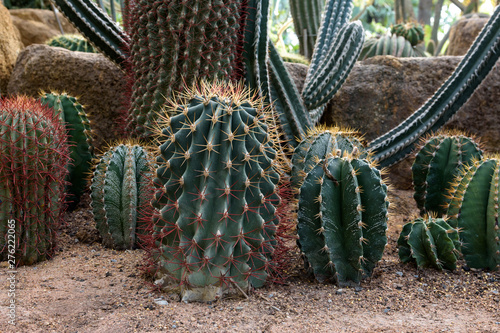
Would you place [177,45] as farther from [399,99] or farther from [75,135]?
[399,99]

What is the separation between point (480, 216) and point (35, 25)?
9940 millimetres

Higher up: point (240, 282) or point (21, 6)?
point (21, 6)

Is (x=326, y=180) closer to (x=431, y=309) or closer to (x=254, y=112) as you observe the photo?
(x=254, y=112)

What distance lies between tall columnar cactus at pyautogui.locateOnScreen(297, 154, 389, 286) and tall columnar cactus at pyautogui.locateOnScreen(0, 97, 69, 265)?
1445 millimetres

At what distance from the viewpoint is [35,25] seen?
9.86 metres

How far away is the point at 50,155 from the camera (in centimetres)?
260

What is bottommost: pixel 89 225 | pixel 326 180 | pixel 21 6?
pixel 89 225

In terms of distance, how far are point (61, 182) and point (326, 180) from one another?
1.58m

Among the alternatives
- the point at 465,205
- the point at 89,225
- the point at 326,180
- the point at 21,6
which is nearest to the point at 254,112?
the point at 326,180

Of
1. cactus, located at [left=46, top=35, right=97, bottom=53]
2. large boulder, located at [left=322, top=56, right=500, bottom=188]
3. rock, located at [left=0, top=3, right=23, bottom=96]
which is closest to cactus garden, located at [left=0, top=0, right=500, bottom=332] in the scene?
large boulder, located at [left=322, top=56, right=500, bottom=188]

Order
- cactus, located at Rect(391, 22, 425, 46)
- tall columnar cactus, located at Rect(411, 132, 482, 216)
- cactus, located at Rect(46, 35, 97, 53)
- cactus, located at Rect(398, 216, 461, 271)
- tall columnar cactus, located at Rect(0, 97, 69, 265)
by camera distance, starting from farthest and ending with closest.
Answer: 1. cactus, located at Rect(391, 22, 425, 46)
2. cactus, located at Rect(46, 35, 97, 53)
3. tall columnar cactus, located at Rect(411, 132, 482, 216)
4. cactus, located at Rect(398, 216, 461, 271)
5. tall columnar cactus, located at Rect(0, 97, 69, 265)

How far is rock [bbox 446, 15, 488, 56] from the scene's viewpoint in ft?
29.1

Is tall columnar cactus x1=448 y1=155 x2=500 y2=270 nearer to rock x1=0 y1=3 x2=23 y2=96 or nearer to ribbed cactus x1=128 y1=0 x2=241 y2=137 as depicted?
ribbed cactus x1=128 y1=0 x2=241 y2=137

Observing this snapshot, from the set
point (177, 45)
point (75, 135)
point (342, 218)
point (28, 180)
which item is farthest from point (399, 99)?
point (28, 180)
